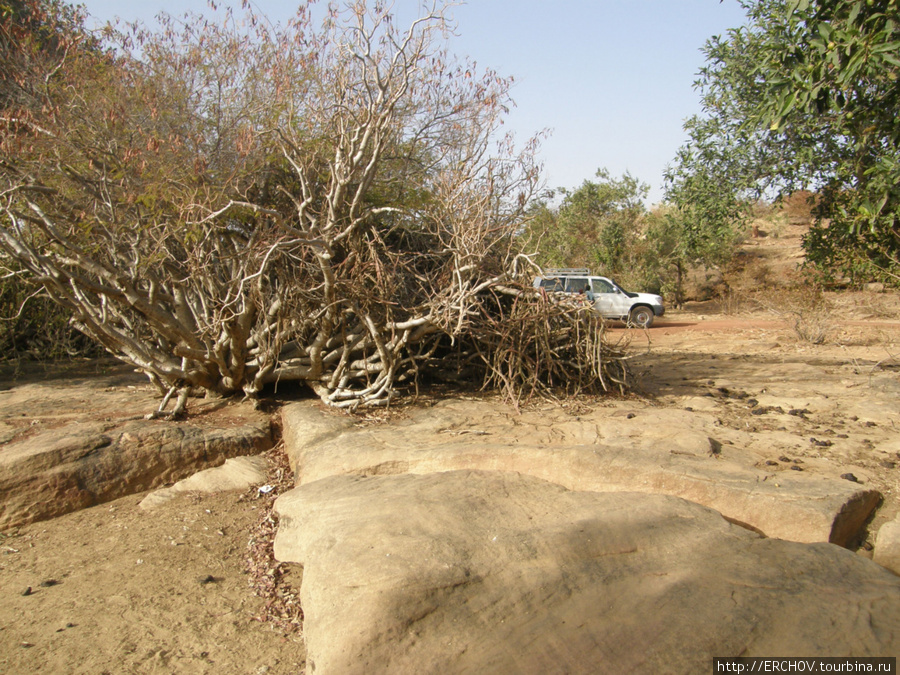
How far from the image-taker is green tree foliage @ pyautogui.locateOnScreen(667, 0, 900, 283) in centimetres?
404

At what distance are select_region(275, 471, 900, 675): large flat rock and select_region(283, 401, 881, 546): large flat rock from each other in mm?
224

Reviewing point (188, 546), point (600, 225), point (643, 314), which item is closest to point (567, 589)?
point (188, 546)

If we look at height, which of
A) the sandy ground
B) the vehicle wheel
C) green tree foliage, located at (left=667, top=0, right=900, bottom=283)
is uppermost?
green tree foliage, located at (left=667, top=0, right=900, bottom=283)

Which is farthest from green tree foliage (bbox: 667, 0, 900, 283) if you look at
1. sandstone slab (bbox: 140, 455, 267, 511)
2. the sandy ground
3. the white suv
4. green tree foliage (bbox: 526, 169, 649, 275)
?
green tree foliage (bbox: 526, 169, 649, 275)

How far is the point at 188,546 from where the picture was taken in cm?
413

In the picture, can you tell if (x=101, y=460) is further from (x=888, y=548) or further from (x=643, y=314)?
(x=643, y=314)

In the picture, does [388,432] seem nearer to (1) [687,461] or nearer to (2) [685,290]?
(1) [687,461]

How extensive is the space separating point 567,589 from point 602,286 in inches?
592

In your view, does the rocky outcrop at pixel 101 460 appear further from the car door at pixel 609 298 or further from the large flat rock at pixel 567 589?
the car door at pixel 609 298

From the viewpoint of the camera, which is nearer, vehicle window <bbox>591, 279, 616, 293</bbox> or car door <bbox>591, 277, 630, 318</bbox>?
car door <bbox>591, 277, 630, 318</bbox>

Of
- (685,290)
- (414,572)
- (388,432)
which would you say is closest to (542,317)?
(388,432)

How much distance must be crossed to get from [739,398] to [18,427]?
6338 mm

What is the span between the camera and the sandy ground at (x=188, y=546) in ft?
10.3

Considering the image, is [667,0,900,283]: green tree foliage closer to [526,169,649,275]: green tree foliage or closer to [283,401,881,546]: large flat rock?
[283,401,881,546]: large flat rock
